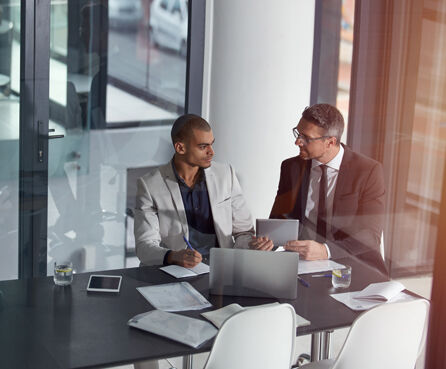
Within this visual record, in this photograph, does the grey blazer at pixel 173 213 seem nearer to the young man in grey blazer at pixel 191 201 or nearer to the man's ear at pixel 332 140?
the young man in grey blazer at pixel 191 201

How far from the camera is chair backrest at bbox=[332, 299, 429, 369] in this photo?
257 cm

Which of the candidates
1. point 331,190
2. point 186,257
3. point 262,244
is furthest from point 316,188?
point 186,257

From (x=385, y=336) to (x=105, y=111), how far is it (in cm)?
238

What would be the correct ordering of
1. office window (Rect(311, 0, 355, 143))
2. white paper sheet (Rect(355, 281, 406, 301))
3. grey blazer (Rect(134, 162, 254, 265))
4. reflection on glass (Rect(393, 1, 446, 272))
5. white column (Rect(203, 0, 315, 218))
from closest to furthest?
white paper sheet (Rect(355, 281, 406, 301)) → grey blazer (Rect(134, 162, 254, 265)) → reflection on glass (Rect(393, 1, 446, 272)) → white column (Rect(203, 0, 315, 218)) → office window (Rect(311, 0, 355, 143))

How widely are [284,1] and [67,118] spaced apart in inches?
58.1

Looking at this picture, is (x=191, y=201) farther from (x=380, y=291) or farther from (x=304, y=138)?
(x=380, y=291)

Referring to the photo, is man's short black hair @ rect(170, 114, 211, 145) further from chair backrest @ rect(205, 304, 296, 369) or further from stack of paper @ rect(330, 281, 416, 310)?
chair backrest @ rect(205, 304, 296, 369)

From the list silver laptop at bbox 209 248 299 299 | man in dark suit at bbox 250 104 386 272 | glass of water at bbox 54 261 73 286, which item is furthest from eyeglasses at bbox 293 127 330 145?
glass of water at bbox 54 261 73 286

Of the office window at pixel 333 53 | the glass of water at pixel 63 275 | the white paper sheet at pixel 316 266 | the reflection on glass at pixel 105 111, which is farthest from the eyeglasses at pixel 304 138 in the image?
the glass of water at pixel 63 275

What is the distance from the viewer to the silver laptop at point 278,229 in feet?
10.5

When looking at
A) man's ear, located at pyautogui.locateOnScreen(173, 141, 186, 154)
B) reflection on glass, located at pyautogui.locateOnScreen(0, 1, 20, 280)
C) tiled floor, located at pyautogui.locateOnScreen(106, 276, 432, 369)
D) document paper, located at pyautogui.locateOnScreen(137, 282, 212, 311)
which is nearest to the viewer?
document paper, located at pyautogui.locateOnScreen(137, 282, 212, 311)

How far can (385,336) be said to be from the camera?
2627mm

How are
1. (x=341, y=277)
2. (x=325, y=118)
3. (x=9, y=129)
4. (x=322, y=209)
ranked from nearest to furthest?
(x=341, y=277) < (x=325, y=118) < (x=322, y=209) < (x=9, y=129)

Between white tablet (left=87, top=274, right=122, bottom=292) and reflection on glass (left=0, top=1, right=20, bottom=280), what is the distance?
4.62 ft
